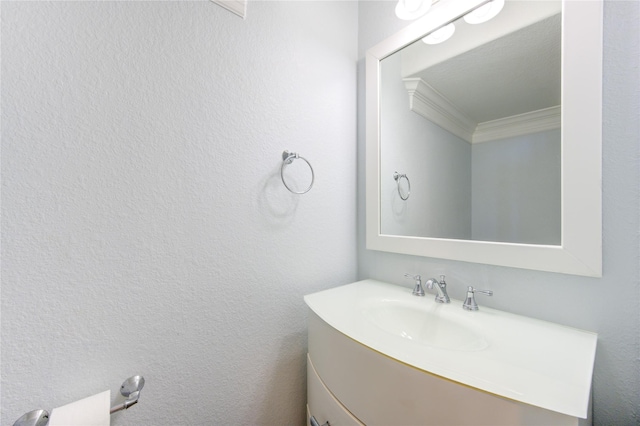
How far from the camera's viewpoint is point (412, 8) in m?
0.91

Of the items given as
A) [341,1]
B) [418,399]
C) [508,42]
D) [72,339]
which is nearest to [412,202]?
[508,42]

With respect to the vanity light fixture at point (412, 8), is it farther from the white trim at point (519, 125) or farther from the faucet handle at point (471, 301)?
the faucet handle at point (471, 301)

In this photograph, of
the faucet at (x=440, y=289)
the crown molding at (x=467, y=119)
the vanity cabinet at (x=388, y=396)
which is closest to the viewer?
the vanity cabinet at (x=388, y=396)

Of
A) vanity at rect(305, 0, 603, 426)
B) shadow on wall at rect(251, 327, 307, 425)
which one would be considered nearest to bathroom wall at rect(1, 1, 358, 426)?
shadow on wall at rect(251, 327, 307, 425)

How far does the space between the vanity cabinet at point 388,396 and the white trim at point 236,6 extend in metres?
1.05

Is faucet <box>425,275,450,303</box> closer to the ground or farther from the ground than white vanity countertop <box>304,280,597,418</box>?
farther from the ground

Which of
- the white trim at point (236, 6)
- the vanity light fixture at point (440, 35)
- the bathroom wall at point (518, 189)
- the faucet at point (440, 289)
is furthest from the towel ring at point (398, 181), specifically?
the white trim at point (236, 6)

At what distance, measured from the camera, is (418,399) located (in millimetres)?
467

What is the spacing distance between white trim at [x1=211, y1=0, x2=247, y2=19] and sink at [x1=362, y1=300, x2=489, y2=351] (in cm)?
110

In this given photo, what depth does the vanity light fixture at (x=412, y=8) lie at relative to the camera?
2.94 ft

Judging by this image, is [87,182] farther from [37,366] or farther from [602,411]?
[602,411]

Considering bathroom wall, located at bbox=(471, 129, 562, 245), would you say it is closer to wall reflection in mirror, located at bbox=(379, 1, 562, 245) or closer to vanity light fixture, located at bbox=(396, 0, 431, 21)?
wall reflection in mirror, located at bbox=(379, 1, 562, 245)

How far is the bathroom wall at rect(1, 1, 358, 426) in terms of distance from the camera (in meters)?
0.53

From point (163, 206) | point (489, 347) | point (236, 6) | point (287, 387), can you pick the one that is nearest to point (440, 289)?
point (489, 347)
